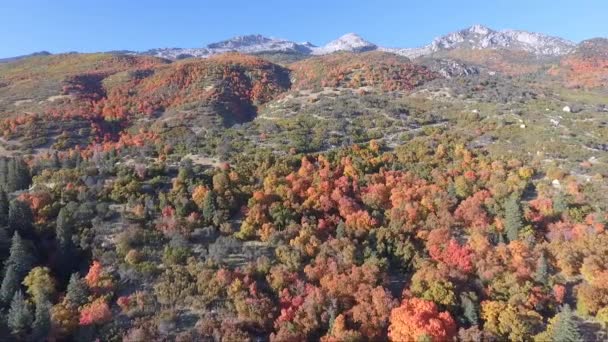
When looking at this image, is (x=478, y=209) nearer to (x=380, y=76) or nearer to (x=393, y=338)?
(x=393, y=338)

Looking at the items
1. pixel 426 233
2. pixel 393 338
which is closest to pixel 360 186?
pixel 426 233

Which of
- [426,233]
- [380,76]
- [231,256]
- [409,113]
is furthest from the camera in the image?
[380,76]

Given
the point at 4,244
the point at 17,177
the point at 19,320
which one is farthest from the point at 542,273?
the point at 17,177

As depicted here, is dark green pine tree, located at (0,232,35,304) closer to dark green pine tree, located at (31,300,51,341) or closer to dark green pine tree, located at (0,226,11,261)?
dark green pine tree, located at (0,226,11,261)

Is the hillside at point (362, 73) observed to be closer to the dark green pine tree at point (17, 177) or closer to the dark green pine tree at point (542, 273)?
the dark green pine tree at point (17, 177)

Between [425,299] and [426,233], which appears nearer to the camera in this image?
[425,299]
